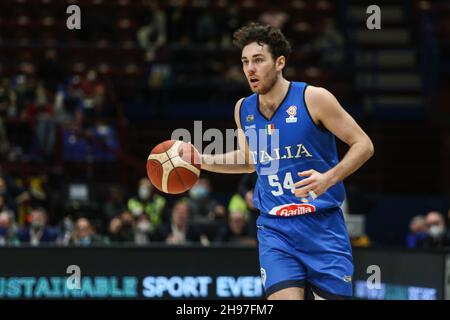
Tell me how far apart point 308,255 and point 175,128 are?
11282 mm

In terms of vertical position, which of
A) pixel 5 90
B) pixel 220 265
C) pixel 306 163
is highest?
pixel 5 90

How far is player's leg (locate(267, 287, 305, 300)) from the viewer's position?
539cm

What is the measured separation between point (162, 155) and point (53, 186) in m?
8.58

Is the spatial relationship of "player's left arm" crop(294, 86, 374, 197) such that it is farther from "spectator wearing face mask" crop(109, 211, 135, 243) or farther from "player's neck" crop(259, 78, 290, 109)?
"spectator wearing face mask" crop(109, 211, 135, 243)

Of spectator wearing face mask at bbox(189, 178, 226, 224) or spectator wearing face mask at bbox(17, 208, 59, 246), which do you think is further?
spectator wearing face mask at bbox(189, 178, 226, 224)

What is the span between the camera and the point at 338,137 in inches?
216

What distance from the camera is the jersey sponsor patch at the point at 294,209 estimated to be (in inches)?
220

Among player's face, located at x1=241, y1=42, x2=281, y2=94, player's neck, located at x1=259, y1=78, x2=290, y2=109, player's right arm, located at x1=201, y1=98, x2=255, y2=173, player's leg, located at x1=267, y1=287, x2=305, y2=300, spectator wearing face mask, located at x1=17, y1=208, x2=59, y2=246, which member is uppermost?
player's face, located at x1=241, y1=42, x2=281, y2=94

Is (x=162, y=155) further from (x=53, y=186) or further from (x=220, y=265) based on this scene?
(x=53, y=186)

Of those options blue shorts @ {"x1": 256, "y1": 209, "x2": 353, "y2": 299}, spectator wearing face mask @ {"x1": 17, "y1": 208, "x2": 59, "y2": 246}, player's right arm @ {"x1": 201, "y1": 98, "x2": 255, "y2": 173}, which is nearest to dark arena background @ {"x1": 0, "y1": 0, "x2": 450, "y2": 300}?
spectator wearing face mask @ {"x1": 17, "y1": 208, "x2": 59, "y2": 246}

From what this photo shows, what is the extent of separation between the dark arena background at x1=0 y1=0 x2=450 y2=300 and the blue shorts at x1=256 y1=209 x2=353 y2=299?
4055 mm

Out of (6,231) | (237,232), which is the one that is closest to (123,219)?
(6,231)
